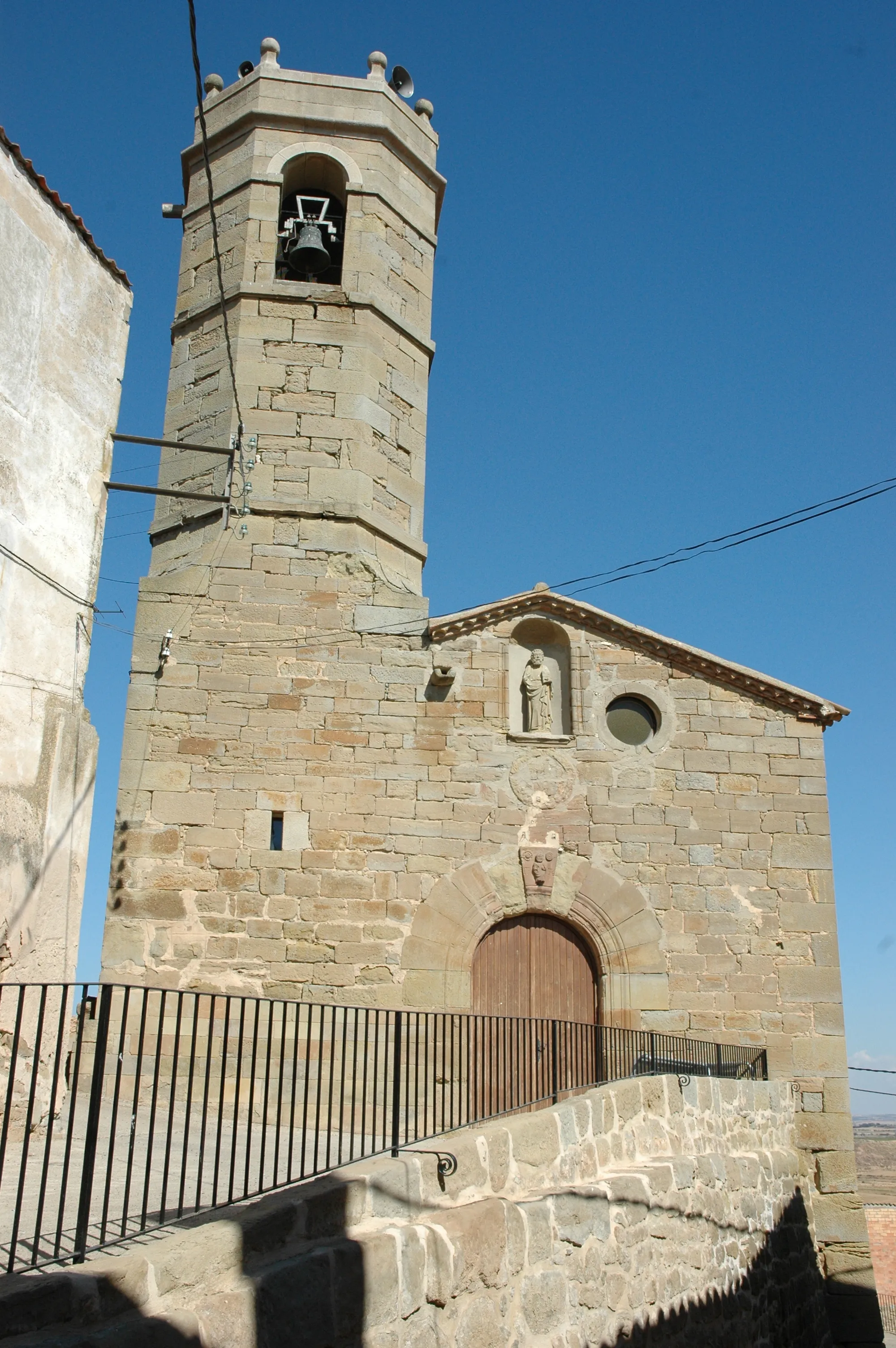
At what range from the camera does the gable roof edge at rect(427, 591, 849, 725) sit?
12320 millimetres

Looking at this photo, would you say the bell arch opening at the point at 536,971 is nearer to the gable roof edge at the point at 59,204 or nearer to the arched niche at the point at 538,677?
the arched niche at the point at 538,677

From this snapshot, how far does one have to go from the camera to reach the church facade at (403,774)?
11188mm

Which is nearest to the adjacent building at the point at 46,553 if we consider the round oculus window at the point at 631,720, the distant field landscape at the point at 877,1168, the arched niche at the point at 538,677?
the arched niche at the point at 538,677

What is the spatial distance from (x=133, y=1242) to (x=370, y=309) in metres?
11.0

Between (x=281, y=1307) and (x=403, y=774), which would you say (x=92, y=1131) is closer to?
(x=281, y=1307)

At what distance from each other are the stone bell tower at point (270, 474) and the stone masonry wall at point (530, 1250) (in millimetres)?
4902

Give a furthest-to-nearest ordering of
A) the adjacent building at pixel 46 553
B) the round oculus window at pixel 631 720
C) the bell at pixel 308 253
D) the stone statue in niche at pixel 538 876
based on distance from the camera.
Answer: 1. the bell at pixel 308 253
2. the round oculus window at pixel 631 720
3. the stone statue in niche at pixel 538 876
4. the adjacent building at pixel 46 553

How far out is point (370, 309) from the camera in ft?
44.1

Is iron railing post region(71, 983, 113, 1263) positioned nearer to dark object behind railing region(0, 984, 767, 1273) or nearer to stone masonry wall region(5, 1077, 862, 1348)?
dark object behind railing region(0, 984, 767, 1273)

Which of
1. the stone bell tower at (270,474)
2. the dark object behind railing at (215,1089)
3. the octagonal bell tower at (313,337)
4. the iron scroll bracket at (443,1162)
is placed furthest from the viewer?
the octagonal bell tower at (313,337)

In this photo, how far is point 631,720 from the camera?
12383 mm

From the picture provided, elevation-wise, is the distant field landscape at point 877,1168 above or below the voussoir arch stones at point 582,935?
below

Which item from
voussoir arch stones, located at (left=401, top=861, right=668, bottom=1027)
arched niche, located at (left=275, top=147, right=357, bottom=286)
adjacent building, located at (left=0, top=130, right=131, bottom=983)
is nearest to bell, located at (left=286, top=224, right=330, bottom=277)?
arched niche, located at (left=275, top=147, right=357, bottom=286)

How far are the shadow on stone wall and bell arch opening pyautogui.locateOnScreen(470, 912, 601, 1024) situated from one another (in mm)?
4162
